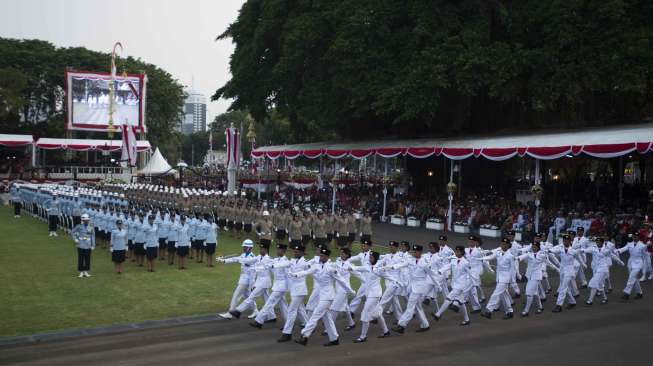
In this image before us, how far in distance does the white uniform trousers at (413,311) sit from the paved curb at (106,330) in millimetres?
3709

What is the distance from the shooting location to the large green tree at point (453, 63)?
1082 inches

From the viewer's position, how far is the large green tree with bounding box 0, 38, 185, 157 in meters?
61.9

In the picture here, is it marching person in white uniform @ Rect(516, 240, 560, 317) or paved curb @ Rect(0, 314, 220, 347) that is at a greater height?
marching person in white uniform @ Rect(516, 240, 560, 317)

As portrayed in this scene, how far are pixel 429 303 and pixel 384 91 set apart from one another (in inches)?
691

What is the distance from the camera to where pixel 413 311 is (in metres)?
12.1

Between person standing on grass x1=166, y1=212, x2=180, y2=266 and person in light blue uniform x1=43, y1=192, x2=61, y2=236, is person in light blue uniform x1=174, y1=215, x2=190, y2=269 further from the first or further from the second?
person in light blue uniform x1=43, y1=192, x2=61, y2=236

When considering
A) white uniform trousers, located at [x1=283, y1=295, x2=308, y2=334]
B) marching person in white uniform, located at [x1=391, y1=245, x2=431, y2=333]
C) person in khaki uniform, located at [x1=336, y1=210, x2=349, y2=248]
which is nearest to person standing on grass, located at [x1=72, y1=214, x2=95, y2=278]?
white uniform trousers, located at [x1=283, y1=295, x2=308, y2=334]

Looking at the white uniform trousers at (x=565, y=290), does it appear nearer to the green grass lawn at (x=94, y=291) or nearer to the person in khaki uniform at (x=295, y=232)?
the green grass lawn at (x=94, y=291)

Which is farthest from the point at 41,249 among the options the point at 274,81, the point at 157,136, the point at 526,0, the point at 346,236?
the point at 157,136

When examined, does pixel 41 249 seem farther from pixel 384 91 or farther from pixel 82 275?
pixel 384 91

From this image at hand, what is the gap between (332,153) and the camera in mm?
36188

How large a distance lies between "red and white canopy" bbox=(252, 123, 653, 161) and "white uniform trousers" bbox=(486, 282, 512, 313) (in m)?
11.9

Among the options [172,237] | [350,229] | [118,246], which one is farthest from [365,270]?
[350,229]

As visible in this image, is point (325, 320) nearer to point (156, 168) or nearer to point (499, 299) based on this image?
point (499, 299)
